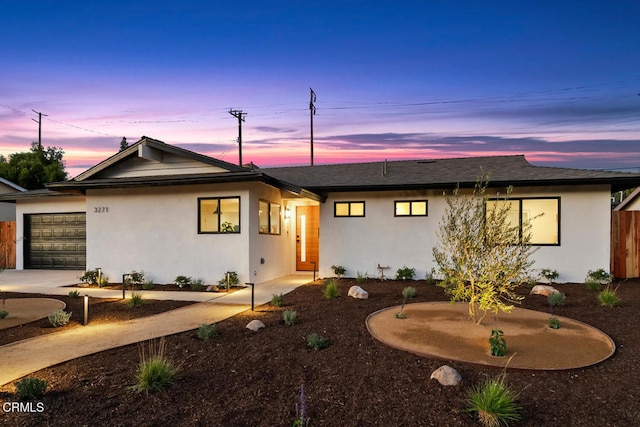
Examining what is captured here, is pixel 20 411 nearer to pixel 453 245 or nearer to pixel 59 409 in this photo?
pixel 59 409

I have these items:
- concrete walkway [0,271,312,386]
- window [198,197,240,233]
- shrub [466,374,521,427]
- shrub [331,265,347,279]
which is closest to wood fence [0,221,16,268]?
Answer: window [198,197,240,233]

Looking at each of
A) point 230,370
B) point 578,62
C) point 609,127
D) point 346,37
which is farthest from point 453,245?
point 609,127

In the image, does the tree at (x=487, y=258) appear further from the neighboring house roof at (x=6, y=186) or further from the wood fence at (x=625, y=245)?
the neighboring house roof at (x=6, y=186)

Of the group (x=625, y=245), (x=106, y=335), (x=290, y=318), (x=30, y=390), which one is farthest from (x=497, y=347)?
(x=625, y=245)

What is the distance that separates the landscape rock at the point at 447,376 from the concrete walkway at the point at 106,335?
3.90m

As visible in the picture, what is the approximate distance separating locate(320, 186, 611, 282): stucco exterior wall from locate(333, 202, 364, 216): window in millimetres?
141

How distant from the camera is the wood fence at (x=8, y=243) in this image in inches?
610

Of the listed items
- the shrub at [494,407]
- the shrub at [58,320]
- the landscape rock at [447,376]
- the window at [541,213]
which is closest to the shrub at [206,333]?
the shrub at [58,320]

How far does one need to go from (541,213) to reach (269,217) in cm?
784

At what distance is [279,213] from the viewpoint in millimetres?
12711

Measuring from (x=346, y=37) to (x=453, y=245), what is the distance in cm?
852

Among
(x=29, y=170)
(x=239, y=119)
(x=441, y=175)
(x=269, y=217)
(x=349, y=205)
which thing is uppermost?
(x=239, y=119)

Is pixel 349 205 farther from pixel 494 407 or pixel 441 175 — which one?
pixel 494 407

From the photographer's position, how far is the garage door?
574 inches
